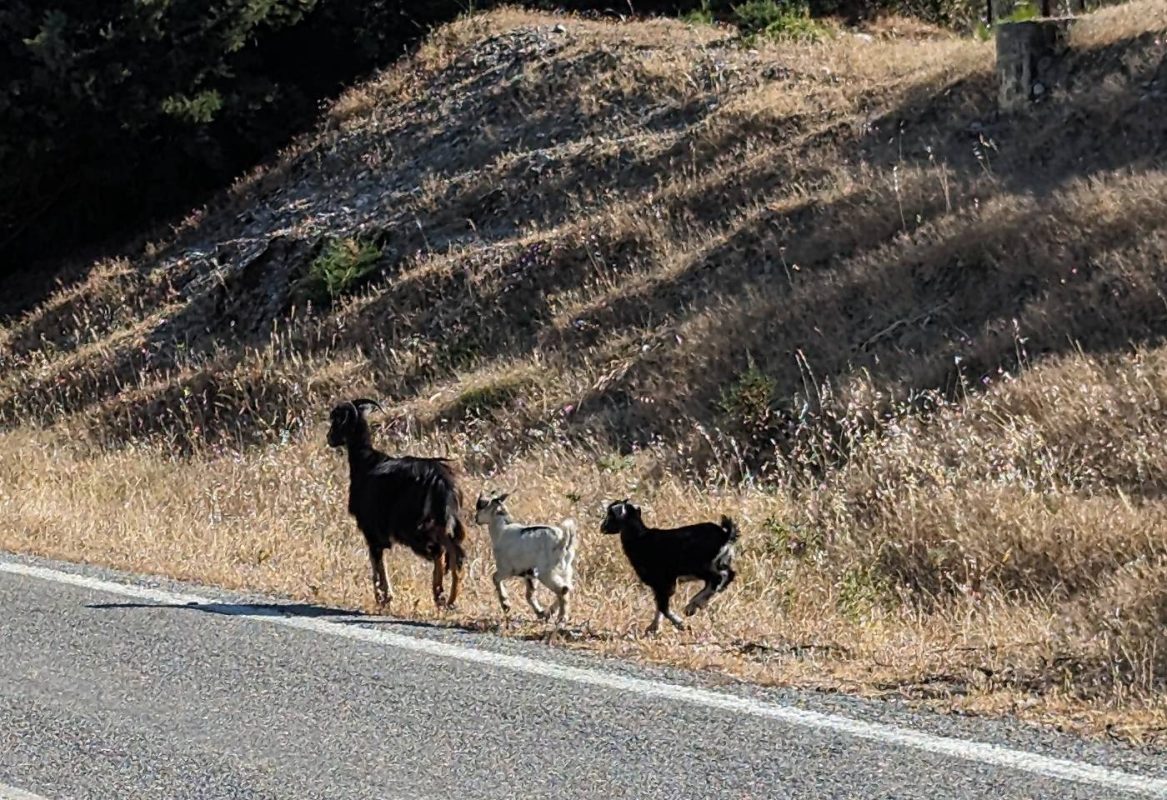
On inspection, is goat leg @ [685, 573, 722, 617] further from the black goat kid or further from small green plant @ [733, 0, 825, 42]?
small green plant @ [733, 0, 825, 42]

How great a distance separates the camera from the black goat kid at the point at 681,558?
7.78 metres

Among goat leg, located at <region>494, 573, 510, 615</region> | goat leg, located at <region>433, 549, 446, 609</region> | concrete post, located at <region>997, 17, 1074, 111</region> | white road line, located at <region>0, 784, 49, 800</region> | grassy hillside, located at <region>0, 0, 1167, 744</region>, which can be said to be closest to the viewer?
white road line, located at <region>0, 784, 49, 800</region>

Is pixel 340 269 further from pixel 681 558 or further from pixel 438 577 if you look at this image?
pixel 681 558

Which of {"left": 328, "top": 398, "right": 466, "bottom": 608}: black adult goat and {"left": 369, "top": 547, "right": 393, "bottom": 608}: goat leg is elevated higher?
{"left": 328, "top": 398, "right": 466, "bottom": 608}: black adult goat

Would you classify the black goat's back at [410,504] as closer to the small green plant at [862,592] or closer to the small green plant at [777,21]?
the small green plant at [862,592]

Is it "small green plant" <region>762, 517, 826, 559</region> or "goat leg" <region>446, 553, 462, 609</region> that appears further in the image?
"small green plant" <region>762, 517, 826, 559</region>

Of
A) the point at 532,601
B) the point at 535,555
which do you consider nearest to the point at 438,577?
the point at 532,601

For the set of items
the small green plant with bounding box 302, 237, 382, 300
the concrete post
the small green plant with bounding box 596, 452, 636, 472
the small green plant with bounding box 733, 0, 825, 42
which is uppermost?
the small green plant with bounding box 733, 0, 825, 42

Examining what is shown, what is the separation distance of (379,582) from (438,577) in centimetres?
36

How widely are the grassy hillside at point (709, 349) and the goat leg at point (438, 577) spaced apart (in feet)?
0.76

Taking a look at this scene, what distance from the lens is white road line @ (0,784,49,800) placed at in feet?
17.7

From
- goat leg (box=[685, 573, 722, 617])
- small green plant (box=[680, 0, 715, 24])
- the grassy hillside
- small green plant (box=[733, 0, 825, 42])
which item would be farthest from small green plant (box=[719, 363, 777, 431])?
small green plant (box=[680, 0, 715, 24])

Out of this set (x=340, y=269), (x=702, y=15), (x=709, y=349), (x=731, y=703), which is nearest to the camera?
(x=731, y=703)

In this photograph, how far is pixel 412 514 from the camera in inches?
337
